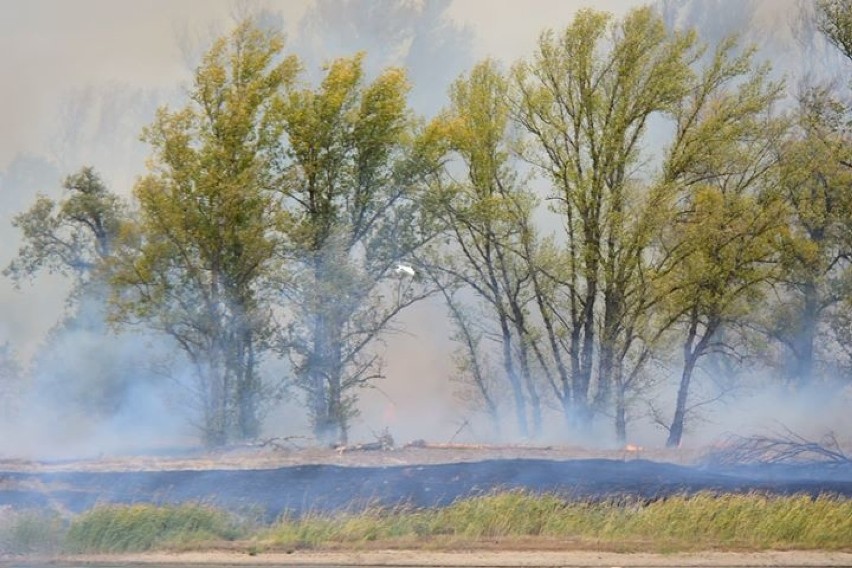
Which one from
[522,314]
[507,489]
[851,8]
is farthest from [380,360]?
[851,8]

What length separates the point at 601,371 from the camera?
32.2 meters

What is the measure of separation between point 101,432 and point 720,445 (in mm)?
20500

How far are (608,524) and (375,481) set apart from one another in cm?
479

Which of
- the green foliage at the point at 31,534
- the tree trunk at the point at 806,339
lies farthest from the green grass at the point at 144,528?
the tree trunk at the point at 806,339

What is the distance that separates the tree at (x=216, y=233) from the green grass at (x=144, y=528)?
12682 mm

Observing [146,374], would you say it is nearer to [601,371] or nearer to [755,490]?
[601,371]

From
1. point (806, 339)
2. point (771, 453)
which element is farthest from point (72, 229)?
point (806, 339)

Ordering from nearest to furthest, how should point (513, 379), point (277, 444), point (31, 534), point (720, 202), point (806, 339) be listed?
point (31, 534), point (277, 444), point (720, 202), point (806, 339), point (513, 379)

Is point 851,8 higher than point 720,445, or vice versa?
point 851,8

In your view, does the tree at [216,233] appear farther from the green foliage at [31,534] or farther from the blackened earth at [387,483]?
the green foliage at [31,534]

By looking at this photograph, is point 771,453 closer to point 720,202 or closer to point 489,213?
point 720,202

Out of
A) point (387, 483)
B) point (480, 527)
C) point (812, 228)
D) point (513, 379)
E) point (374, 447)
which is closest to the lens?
point (480, 527)

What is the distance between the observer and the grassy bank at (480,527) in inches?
591

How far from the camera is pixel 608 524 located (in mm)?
15492
